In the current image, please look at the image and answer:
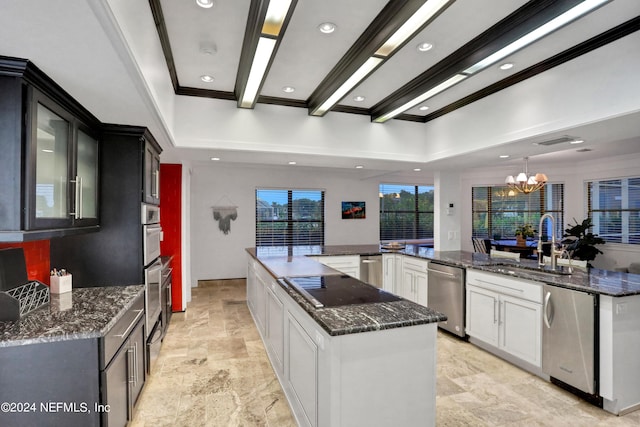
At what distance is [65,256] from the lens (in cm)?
259

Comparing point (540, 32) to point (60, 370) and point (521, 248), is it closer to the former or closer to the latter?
point (60, 370)

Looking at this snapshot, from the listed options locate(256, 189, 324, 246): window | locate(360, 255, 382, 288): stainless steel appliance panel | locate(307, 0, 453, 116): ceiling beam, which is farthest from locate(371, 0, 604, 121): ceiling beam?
locate(256, 189, 324, 246): window

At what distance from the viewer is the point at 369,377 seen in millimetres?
1709

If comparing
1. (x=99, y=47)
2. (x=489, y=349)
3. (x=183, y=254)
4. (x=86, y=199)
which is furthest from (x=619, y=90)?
(x=183, y=254)

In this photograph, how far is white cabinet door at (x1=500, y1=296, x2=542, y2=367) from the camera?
9.41ft

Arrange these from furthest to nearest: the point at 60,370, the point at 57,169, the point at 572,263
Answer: the point at 572,263
the point at 57,169
the point at 60,370

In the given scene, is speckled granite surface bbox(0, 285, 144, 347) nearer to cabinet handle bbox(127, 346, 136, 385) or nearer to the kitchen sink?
cabinet handle bbox(127, 346, 136, 385)

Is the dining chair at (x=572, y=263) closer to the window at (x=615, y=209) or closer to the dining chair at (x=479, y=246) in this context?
the dining chair at (x=479, y=246)

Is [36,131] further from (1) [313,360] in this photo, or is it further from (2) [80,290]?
(1) [313,360]

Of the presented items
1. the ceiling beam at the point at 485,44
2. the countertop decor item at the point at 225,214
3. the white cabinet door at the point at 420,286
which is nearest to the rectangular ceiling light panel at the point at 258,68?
the ceiling beam at the point at 485,44

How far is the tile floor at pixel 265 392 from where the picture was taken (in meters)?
2.31

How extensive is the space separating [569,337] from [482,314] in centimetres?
87

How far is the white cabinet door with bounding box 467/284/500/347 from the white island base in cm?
183

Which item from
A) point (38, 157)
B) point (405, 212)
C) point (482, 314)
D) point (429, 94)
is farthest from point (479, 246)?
point (38, 157)
